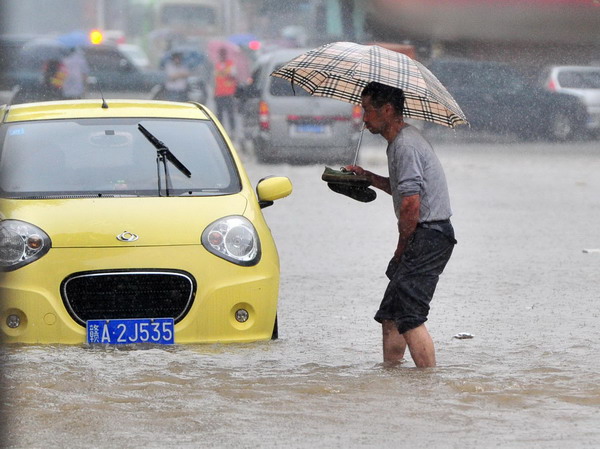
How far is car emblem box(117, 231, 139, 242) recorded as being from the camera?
23.6 feet

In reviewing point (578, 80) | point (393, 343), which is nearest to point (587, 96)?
point (578, 80)

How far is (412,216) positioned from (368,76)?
68 centimetres

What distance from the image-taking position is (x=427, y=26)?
27.7 meters

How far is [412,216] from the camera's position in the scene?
21.7ft

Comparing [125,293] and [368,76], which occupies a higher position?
[368,76]

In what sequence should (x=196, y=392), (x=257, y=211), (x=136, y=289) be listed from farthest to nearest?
(x=257, y=211) → (x=136, y=289) → (x=196, y=392)

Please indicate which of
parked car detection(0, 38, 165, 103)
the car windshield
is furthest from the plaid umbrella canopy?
parked car detection(0, 38, 165, 103)

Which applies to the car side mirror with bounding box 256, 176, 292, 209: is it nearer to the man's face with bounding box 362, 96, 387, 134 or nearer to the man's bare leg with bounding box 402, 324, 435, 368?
the man's face with bounding box 362, 96, 387, 134

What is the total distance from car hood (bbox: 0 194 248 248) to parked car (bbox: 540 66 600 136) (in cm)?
2083

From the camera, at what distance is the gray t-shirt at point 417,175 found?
6.62 meters

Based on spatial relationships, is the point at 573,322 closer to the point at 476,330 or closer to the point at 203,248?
the point at 476,330

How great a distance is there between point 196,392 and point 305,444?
3.56 feet

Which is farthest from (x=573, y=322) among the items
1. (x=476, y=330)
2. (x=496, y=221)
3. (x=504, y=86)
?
(x=504, y=86)

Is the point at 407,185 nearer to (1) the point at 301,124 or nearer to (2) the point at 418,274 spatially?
(2) the point at 418,274
